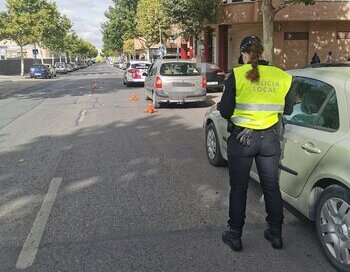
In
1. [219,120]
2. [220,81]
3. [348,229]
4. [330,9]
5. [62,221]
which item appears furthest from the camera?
[330,9]

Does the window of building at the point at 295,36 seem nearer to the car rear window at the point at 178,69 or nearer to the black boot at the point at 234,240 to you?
the car rear window at the point at 178,69

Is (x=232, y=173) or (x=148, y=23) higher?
(x=148, y=23)

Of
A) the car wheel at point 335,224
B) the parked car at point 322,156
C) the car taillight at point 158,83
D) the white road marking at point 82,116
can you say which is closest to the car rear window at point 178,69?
the car taillight at point 158,83

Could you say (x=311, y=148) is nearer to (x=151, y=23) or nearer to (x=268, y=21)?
(x=268, y=21)

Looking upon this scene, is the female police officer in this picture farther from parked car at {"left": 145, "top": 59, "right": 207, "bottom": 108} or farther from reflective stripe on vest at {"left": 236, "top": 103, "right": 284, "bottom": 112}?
parked car at {"left": 145, "top": 59, "right": 207, "bottom": 108}

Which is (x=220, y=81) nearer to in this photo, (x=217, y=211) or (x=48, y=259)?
(x=217, y=211)

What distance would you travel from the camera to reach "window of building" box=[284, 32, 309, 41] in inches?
1136

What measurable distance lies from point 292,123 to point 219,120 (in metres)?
2.03

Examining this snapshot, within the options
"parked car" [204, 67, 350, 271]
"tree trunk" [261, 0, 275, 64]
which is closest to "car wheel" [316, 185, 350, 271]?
"parked car" [204, 67, 350, 271]

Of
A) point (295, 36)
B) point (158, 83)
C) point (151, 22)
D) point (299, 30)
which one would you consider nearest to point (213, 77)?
point (158, 83)

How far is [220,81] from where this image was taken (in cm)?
2038

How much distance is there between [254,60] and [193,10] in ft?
84.5

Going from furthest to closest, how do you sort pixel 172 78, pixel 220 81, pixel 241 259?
1. pixel 220 81
2. pixel 172 78
3. pixel 241 259

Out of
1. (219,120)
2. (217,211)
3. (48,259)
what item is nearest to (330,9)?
(219,120)
